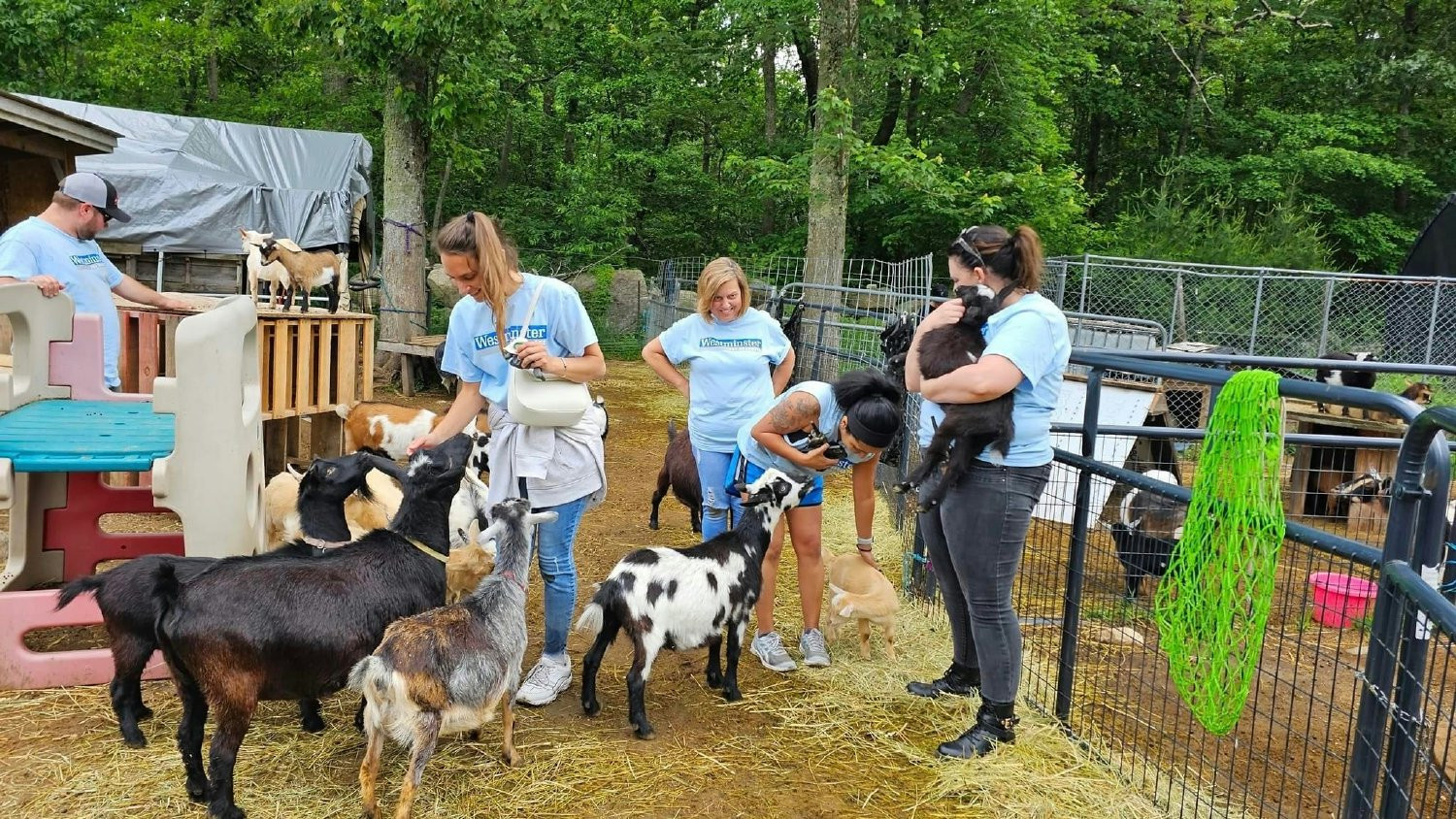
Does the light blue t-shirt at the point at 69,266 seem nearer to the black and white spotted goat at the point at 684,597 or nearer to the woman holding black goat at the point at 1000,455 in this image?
the black and white spotted goat at the point at 684,597

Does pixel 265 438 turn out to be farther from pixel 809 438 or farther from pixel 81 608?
pixel 809 438

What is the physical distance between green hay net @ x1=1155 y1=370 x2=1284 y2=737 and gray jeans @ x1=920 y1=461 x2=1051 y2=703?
611 millimetres

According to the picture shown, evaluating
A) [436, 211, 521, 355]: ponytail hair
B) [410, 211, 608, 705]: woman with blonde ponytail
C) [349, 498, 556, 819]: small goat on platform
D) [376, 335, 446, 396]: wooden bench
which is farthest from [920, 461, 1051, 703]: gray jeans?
[376, 335, 446, 396]: wooden bench

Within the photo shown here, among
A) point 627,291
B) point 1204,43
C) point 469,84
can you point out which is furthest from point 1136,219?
point 469,84

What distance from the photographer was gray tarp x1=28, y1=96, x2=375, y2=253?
529 inches

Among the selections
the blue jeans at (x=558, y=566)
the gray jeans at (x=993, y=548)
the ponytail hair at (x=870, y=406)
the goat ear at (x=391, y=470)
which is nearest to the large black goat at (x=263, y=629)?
the goat ear at (x=391, y=470)

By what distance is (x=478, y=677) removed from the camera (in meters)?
2.89

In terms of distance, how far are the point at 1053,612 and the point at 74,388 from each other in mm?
5197

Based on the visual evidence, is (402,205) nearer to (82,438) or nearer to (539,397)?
(82,438)

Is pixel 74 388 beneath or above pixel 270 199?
beneath

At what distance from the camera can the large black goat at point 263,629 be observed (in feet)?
9.01

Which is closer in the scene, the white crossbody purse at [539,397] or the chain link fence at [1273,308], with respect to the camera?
the white crossbody purse at [539,397]

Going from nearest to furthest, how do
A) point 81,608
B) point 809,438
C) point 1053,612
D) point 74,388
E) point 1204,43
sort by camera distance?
point 81,608 < point 809,438 < point 74,388 < point 1053,612 < point 1204,43

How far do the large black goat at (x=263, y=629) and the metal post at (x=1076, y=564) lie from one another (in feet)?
7.99
